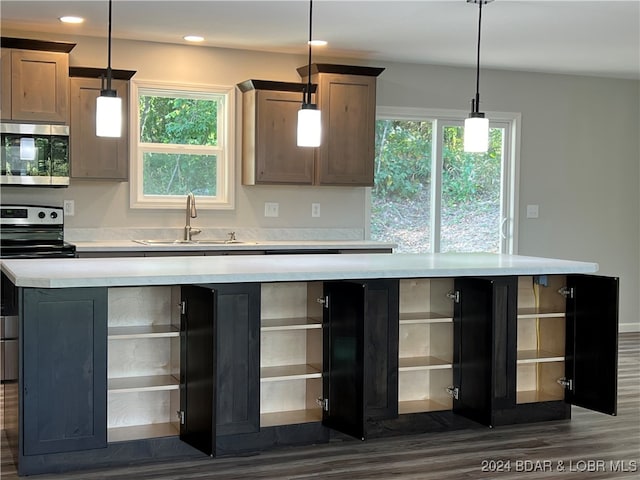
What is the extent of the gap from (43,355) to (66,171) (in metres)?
2.30

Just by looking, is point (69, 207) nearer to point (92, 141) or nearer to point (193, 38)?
point (92, 141)

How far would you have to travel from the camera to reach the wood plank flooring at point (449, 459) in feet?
11.5

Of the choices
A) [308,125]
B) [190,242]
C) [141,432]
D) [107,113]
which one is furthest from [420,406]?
[190,242]

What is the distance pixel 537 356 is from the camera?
443 cm

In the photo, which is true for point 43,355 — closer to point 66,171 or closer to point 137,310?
point 137,310

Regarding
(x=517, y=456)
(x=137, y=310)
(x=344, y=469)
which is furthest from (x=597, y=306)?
(x=137, y=310)

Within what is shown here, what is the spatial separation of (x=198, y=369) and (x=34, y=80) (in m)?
2.61

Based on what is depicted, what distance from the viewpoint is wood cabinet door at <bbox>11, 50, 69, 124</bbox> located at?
5.22 m

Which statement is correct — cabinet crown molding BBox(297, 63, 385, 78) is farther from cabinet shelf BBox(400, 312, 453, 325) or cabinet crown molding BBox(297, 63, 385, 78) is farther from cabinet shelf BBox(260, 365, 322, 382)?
cabinet shelf BBox(260, 365, 322, 382)

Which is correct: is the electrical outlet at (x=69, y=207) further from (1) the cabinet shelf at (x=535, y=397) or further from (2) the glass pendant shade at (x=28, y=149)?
(1) the cabinet shelf at (x=535, y=397)

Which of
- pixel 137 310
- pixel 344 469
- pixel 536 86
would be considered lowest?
Answer: pixel 344 469

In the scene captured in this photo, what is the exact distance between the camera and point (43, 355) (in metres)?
3.34

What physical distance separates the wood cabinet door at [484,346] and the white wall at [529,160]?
2.49 metres

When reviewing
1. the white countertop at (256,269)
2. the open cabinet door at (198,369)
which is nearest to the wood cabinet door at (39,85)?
the white countertop at (256,269)
